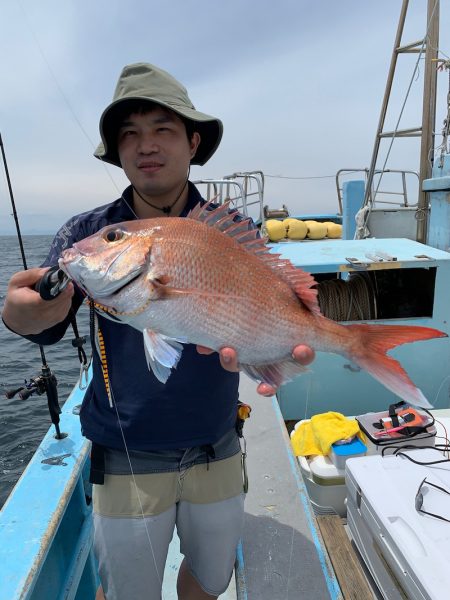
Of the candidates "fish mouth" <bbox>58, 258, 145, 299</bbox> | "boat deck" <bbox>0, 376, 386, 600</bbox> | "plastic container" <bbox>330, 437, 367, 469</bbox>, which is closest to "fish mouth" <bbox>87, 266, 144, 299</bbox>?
"fish mouth" <bbox>58, 258, 145, 299</bbox>

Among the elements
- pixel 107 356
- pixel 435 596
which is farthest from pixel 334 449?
pixel 107 356

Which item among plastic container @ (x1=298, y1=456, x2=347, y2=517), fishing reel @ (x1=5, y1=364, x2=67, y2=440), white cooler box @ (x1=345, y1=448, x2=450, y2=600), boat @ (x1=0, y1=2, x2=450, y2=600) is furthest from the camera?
plastic container @ (x1=298, y1=456, x2=347, y2=517)

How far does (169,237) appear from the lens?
1534 millimetres

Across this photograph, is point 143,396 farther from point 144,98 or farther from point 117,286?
point 144,98

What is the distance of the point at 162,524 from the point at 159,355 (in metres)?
0.83

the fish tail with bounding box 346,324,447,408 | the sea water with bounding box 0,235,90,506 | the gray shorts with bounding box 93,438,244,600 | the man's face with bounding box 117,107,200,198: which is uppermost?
the man's face with bounding box 117,107,200,198

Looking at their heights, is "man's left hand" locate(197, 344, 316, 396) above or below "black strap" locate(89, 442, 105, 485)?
above

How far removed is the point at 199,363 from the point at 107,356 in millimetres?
379

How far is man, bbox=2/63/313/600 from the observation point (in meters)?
1.76

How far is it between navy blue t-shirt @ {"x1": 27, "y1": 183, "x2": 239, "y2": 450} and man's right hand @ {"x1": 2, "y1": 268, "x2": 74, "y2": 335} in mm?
153

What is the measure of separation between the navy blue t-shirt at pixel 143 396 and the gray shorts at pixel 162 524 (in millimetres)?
162

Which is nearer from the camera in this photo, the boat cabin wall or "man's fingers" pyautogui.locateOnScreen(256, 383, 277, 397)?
"man's fingers" pyautogui.locateOnScreen(256, 383, 277, 397)

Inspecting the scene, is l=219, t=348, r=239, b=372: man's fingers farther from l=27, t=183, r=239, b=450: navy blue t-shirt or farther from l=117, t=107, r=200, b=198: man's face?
l=117, t=107, r=200, b=198: man's face

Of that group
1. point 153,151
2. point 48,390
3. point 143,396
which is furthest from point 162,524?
point 153,151
